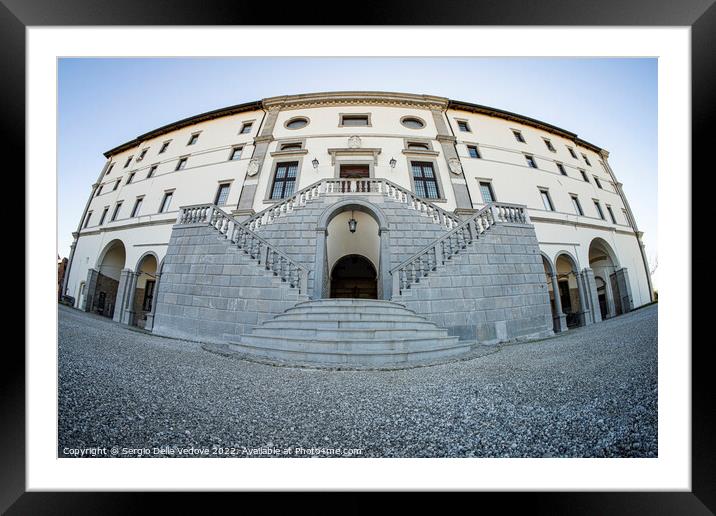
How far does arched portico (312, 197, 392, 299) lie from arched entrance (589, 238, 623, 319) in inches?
138

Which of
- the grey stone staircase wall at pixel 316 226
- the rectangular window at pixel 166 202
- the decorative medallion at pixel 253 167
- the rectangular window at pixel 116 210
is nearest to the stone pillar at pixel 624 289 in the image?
the grey stone staircase wall at pixel 316 226

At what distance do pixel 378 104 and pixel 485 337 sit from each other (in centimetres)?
604

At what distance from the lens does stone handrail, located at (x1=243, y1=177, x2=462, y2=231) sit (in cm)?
609

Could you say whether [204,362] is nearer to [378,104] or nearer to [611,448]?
[611,448]

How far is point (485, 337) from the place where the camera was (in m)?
3.97

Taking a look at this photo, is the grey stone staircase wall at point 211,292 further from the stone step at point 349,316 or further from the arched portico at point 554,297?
the arched portico at point 554,297

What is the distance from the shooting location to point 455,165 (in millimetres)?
6309

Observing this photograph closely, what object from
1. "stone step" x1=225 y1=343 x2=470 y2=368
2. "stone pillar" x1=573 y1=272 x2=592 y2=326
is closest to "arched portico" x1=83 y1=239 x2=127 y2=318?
"stone step" x1=225 y1=343 x2=470 y2=368

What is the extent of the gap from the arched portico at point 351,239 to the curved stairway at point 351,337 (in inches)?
51.8

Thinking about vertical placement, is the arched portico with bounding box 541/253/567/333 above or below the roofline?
below

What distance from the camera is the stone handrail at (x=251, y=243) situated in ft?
15.8

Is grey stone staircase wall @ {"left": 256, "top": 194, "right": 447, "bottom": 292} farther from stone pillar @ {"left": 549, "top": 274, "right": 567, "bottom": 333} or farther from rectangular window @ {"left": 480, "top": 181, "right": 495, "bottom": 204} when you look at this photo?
stone pillar @ {"left": 549, "top": 274, "right": 567, "bottom": 333}

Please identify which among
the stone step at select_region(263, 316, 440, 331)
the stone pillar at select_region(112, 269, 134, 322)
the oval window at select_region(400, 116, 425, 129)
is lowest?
the stone step at select_region(263, 316, 440, 331)
